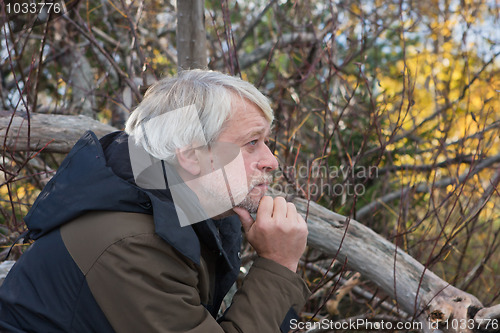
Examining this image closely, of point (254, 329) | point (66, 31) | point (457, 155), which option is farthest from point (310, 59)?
point (254, 329)

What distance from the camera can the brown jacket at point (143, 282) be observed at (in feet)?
4.77

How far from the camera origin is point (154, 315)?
4.78 feet

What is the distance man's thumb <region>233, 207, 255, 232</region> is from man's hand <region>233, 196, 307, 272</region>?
0.07 metres

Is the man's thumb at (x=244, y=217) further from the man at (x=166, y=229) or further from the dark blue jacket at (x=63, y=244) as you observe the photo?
the dark blue jacket at (x=63, y=244)

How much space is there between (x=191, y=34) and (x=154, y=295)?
72.5 inches

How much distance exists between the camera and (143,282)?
4.79 ft

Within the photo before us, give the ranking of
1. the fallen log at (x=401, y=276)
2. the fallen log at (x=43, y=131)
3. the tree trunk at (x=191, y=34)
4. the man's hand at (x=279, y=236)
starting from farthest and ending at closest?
the tree trunk at (x=191, y=34) < the fallen log at (x=43, y=131) < the fallen log at (x=401, y=276) < the man's hand at (x=279, y=236)

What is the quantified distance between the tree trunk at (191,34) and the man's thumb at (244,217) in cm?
121

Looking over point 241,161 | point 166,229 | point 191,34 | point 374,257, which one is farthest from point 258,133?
point 191,34

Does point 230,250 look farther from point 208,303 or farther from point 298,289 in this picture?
point 298,289

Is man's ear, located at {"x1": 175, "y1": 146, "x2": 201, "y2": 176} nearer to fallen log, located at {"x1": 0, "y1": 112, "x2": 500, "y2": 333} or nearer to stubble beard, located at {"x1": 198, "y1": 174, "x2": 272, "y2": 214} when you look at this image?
stubble beard, located at {"x1": 198, "y1": 174, "x2": 272, "y2": 214}

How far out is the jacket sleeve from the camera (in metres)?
1.45

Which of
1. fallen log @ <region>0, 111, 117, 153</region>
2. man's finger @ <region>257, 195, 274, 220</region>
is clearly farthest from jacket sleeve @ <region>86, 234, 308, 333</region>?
fallen log @ <region>0, 111, 117, 153</region>

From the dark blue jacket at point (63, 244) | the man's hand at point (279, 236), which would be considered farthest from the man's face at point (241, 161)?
the dark blue jacket at point (63, 244)
